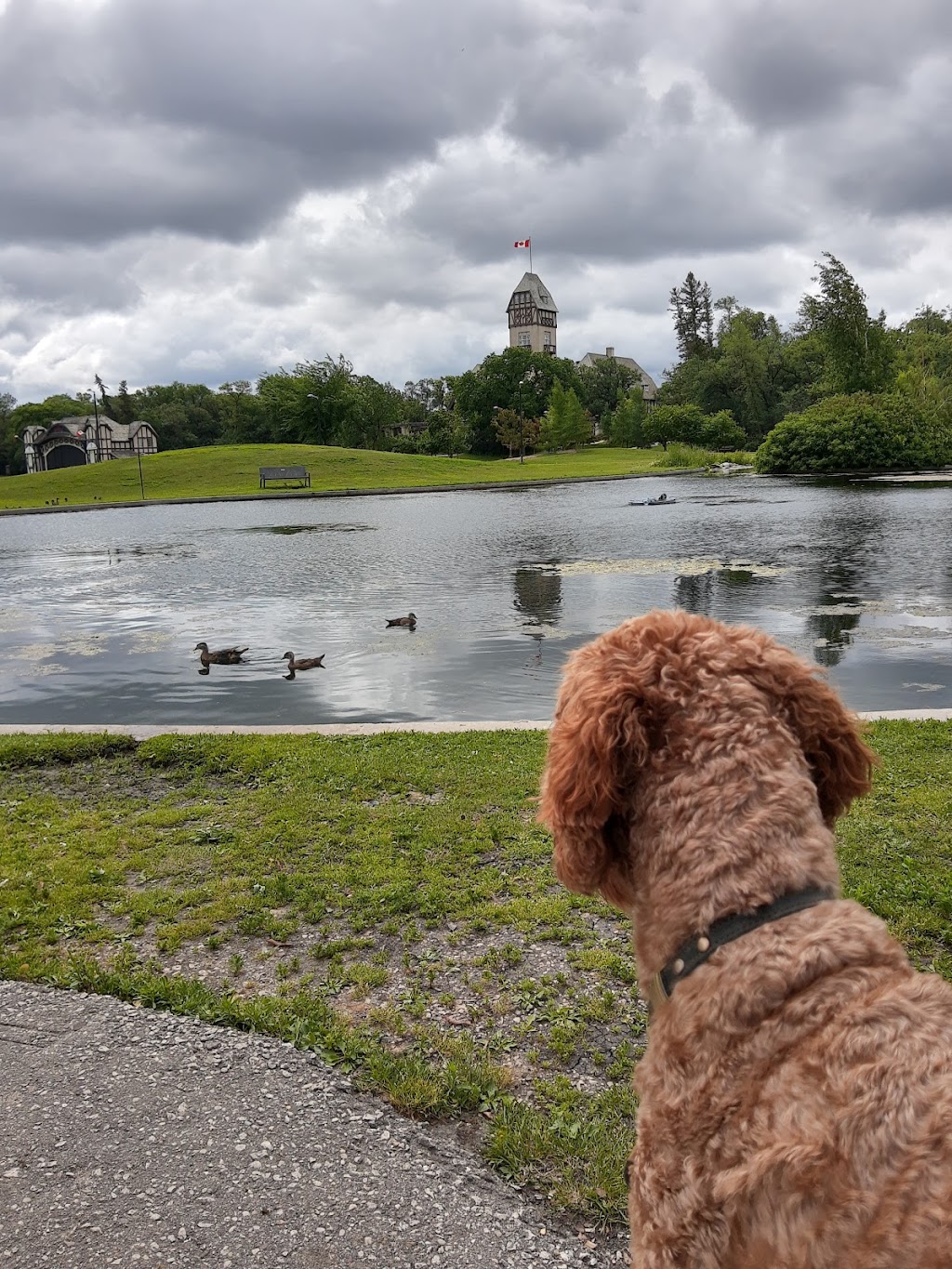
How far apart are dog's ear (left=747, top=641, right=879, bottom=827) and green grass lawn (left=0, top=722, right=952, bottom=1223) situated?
1.60 m

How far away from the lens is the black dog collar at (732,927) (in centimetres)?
174

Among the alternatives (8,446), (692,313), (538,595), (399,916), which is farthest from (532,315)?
(399,916)

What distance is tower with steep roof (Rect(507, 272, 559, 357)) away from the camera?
15812cm

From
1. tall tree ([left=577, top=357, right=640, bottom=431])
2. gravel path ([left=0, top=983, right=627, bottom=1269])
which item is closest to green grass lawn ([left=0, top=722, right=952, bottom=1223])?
gravel path ([left=0, top=983, right=627, bottom=1269])

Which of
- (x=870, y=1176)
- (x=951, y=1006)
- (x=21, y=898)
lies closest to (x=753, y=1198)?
(x=870, y=1176)

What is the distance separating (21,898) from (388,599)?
15117mm

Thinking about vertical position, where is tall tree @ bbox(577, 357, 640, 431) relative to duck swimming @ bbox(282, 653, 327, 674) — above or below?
above

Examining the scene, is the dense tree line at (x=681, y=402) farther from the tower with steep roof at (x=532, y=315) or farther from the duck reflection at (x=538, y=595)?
the duck reflection at (x=538, y=595)

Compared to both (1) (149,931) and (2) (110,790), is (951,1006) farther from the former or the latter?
(2) (110,790)

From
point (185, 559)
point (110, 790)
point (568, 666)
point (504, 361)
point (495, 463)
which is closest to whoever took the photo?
point (568, 666)

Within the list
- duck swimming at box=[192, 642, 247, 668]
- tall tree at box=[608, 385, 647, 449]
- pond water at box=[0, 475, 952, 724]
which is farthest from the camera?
tall tree at box=[608, 385, 647, 449]

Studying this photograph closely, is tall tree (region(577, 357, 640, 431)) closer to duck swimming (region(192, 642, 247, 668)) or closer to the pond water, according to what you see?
the pond water

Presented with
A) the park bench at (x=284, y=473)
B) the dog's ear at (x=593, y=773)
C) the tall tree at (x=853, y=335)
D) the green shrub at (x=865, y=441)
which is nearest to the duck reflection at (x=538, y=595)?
the dog's ear at (x=593, y=773)

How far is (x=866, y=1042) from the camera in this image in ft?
5.00
